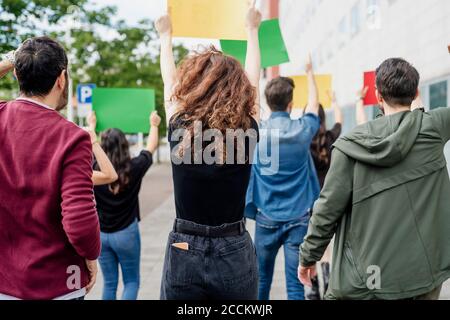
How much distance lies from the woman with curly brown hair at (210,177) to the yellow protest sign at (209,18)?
616 millimetres

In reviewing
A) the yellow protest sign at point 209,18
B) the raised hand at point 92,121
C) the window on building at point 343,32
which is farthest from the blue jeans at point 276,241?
the window on building at point 343,32

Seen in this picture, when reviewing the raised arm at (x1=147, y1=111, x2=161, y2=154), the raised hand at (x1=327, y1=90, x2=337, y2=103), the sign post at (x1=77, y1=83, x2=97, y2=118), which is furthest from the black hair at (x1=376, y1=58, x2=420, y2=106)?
the sign post at (x1=77, y1=83, x2=97, y2=118)

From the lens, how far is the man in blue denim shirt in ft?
13.9

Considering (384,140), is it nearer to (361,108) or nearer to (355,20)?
(361,108)

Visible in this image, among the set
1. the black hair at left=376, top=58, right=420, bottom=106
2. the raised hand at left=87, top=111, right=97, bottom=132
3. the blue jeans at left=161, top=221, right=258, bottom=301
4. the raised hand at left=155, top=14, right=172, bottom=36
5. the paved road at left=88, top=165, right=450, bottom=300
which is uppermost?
the raised hand at left=155, top=14, right=172, bottom=36

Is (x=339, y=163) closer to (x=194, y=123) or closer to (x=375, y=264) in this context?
(x=375, y=264)

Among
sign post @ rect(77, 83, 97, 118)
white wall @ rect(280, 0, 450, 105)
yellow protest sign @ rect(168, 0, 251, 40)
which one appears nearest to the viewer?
yellow protest sign @ rect(168, 0, 251, 40)

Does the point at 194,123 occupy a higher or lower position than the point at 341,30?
lower

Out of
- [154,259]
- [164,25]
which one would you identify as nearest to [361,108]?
[164,25]

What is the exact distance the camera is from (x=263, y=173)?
442 centimetres

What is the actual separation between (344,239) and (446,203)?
495 millimetres

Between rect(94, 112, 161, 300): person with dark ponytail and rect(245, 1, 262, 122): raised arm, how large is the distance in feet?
4.95

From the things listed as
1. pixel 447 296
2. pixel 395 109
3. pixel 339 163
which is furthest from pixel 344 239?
pixel 447 296

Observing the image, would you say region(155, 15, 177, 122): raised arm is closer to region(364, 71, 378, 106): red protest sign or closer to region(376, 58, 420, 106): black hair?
region(376, 58, 420, 106): black hair
